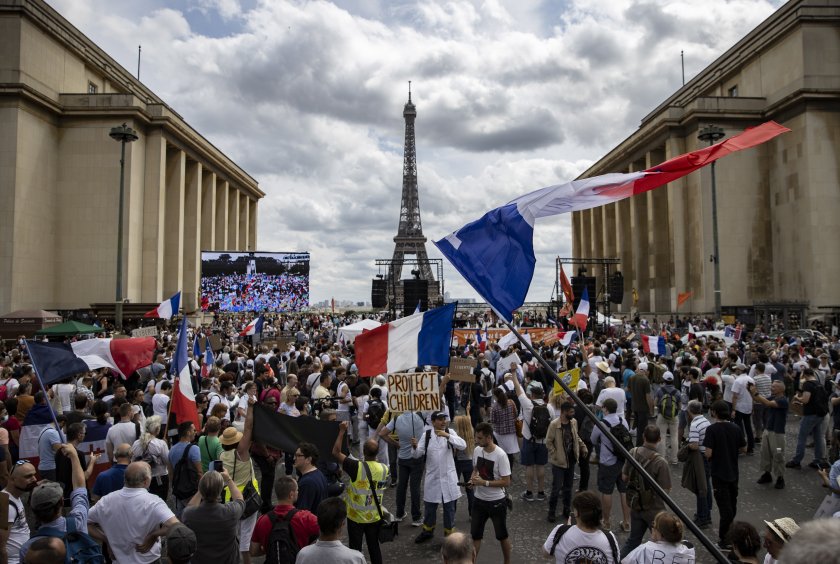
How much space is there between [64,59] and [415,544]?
42.1m

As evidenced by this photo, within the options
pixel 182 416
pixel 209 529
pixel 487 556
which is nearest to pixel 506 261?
pixel 209 529

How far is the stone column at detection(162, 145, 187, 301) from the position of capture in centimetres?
4155

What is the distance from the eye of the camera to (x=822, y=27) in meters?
35.4

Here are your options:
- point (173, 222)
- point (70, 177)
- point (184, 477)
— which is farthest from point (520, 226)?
point (173, 222)

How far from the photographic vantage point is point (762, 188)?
127 feet

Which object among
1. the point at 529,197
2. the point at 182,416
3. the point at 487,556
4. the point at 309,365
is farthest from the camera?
the point at 309,365

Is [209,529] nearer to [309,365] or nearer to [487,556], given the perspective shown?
[487,556]

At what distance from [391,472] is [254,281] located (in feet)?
123

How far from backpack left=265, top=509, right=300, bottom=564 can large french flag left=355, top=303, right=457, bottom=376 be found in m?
3.14

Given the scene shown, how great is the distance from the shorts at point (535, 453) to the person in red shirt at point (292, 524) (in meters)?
4.82

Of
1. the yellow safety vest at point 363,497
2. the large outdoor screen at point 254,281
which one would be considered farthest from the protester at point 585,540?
the large outdoor screen at point 254,281

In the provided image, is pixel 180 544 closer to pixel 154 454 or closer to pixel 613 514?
pixel 154 454

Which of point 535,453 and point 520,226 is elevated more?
point 520,226

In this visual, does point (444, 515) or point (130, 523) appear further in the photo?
point (444, 515)
